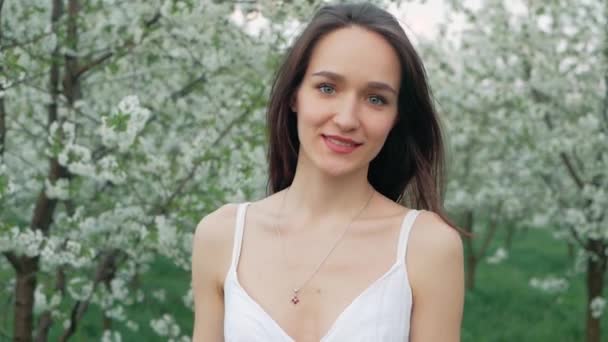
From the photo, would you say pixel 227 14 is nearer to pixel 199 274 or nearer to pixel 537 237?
pixel 199 274

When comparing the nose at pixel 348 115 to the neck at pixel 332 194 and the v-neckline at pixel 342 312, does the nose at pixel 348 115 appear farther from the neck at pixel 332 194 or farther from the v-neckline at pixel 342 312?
the v-neckline at pixel 342 312

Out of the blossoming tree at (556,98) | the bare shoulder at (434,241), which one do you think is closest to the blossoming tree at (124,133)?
the bare shoulder at (434,241)

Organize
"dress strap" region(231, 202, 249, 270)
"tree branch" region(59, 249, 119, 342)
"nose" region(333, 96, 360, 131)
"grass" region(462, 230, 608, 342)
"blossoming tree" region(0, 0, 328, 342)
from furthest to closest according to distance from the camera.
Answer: "grass" region(462, 230, 608, 342) < "tree branch" region(59, 249, 119, 342) < "blossoming tree" region(0, 0, 328, 342) < "dress strap" region(231, 202, 249, 270) < "nose" region(333, 96, 360, 131)

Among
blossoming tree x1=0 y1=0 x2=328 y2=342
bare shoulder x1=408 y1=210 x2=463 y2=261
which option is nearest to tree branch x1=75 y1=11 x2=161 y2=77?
blossoming tree x1=0 y1=0 x2=328 y2=342

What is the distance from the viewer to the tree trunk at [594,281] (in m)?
7.59

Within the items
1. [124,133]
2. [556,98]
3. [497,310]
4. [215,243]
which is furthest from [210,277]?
[497,310]

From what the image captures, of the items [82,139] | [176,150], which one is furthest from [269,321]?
[176,150]

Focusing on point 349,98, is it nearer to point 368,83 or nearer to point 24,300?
point 368,83

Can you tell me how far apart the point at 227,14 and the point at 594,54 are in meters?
4.16

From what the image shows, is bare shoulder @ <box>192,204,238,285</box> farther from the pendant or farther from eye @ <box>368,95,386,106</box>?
eye @ <box>368,95,386,106</box>

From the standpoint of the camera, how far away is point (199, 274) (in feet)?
7.22

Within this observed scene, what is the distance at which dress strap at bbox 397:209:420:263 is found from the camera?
199 centimetres

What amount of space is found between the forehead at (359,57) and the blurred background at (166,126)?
31cm

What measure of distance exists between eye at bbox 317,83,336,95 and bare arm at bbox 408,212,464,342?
38 cm
